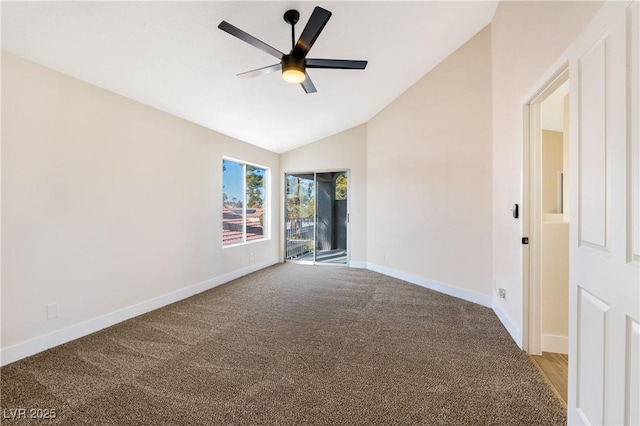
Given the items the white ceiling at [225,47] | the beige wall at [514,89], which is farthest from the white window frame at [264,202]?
the beige wall at [514,89]

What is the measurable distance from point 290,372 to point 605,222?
1.99 metres

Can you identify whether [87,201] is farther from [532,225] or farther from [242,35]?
[532,225]

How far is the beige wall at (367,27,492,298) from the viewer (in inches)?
129

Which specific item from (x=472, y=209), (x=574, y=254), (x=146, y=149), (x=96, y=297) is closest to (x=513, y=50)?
(x=472, y=209)

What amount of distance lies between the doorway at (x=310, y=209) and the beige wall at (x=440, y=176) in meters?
1.09

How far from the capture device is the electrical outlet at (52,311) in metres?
2.30

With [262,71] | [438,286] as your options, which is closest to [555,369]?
[438,286]

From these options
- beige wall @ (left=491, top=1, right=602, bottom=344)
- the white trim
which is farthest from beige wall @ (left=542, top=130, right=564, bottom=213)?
the white trim

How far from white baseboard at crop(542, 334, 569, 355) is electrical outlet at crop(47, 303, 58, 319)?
4.18 meters

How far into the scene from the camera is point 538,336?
7.21 feet

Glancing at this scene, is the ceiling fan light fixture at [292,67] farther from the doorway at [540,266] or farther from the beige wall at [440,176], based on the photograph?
the beige wall at [440,176]

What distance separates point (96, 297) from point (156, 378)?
132 centimetres

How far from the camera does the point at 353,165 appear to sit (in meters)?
5.42

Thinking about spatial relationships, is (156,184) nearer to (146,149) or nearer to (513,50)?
(146,149)
